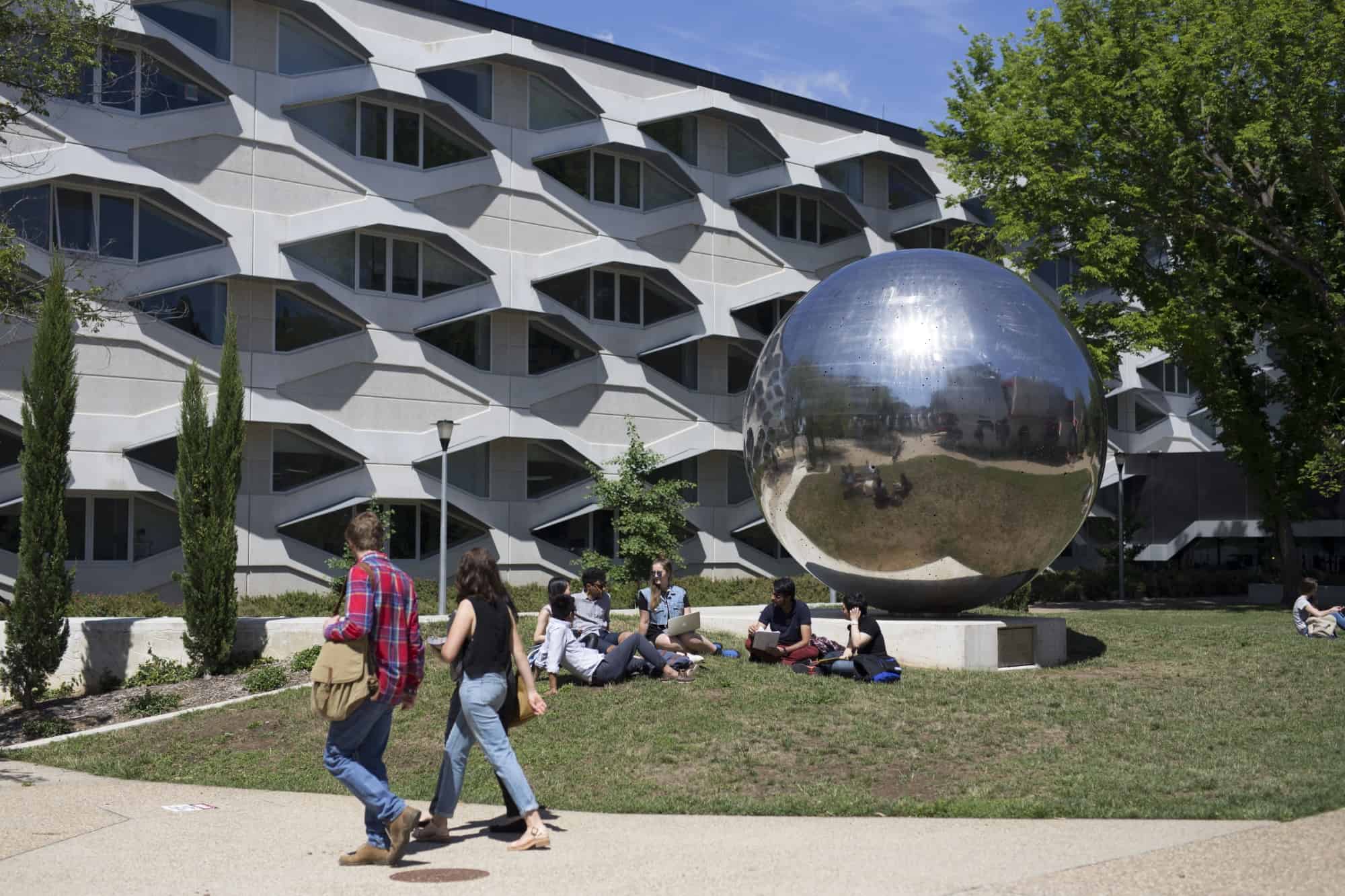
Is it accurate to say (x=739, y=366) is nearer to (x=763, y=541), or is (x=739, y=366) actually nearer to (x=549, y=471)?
(x=763, y=541)

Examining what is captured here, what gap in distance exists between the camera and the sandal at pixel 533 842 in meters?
8.17

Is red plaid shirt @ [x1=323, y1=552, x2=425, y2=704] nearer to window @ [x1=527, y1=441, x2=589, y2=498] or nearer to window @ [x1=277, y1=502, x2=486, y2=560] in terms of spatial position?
window @ [x1=277, y1=502, x2=486, y2=560]

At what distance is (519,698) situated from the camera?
8.73 meters

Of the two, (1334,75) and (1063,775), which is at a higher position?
(1334,75)

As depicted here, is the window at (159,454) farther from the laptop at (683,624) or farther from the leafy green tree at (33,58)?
the laptop at (683,624)

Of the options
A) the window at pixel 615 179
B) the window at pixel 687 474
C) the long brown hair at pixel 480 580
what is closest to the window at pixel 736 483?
the window at pixel 687 474

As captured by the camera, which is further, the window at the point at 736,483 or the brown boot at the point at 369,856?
the window at the point at 736,483

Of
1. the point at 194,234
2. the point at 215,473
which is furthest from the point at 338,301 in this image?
the point at 215,473

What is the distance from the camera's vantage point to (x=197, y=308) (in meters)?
31.3

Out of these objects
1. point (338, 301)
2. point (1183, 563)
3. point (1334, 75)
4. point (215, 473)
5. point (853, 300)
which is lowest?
point (1183, 563)

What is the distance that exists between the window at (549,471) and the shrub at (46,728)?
2037 cm

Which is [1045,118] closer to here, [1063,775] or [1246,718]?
[1246,718]

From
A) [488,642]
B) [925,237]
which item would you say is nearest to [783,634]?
[488,642]

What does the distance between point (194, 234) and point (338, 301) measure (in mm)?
3583
